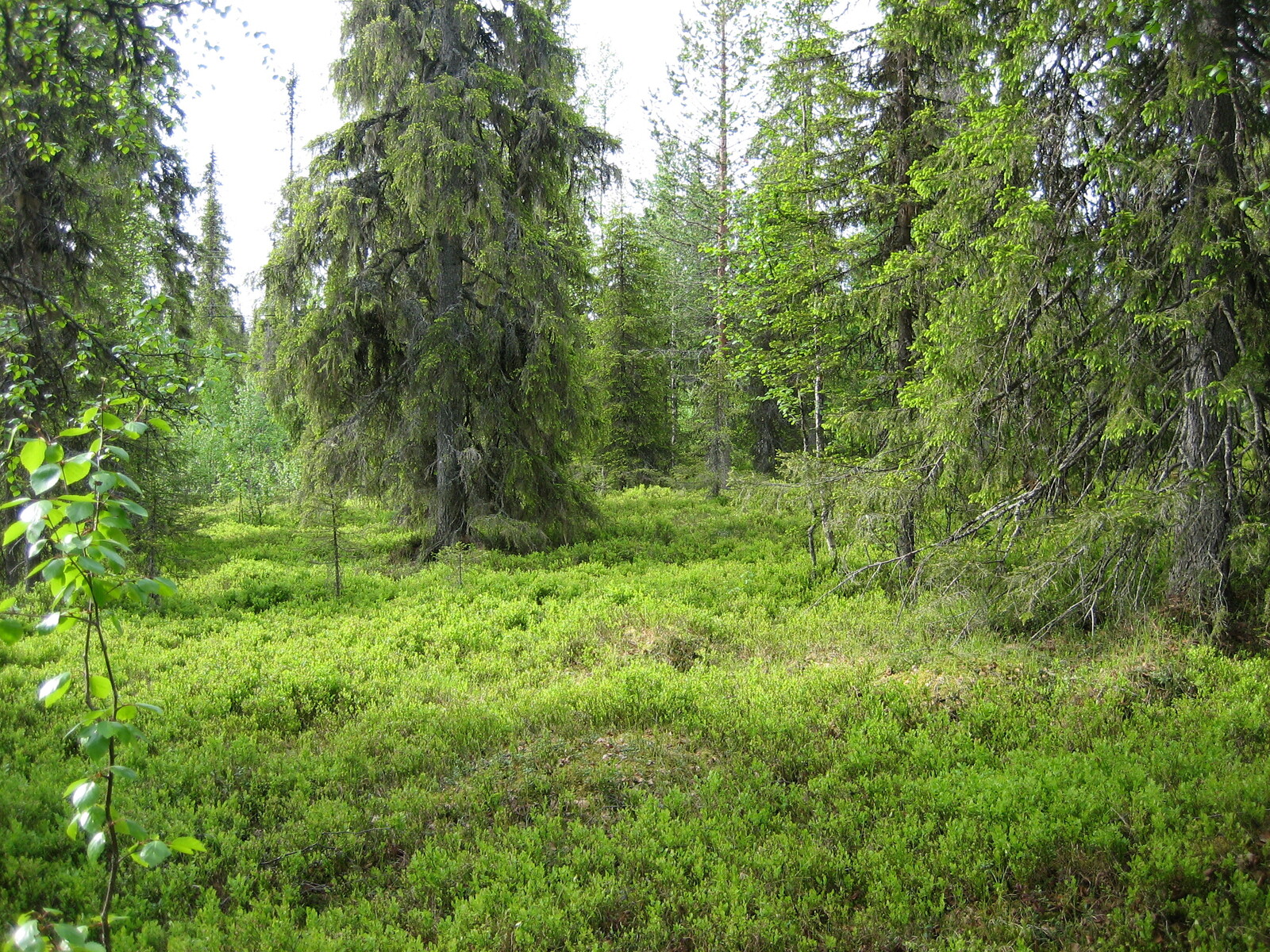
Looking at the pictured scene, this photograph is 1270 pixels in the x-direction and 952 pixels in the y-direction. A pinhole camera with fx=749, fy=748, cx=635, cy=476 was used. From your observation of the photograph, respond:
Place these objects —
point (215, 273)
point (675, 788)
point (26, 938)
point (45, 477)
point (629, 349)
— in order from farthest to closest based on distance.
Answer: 1. point (215, 273)
2. point (629, 349)
3. point (675, 788)
4. point (45, 477)
5. point (26, 938)

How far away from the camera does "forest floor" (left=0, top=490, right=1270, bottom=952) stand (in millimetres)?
4238

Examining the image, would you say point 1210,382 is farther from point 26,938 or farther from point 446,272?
point 446,272

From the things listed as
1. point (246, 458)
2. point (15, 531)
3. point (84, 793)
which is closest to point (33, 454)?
point (15, 531)

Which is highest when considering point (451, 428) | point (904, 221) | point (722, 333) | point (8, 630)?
point (904, 221)

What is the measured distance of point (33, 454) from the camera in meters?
1.97

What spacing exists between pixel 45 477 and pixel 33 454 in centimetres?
Answer: 11

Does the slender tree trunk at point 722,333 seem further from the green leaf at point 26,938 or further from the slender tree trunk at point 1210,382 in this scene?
the green leaf at point 26,938

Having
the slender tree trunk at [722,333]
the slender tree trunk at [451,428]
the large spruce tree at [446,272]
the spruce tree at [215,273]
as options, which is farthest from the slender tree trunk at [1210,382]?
the spruce tree at [215,273]

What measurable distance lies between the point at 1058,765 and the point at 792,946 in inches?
100

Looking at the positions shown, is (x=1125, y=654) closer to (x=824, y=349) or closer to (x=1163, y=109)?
→ (x=1163, y=109)

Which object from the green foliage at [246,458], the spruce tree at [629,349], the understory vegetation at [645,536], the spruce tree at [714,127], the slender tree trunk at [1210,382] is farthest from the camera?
the spruce tree at [629,349]

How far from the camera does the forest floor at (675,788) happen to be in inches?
167

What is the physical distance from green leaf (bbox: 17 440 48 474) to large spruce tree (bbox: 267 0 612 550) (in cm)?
1127

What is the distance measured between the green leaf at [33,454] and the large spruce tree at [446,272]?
11.3m
